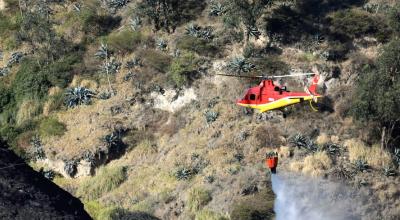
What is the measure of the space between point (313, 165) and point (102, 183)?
1345cm

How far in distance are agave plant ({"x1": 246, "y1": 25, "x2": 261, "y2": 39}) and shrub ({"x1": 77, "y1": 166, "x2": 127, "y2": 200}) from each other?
13754 millimetres

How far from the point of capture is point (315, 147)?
45469mm

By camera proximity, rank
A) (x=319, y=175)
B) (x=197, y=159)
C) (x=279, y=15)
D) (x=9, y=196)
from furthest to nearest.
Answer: (x=279, y=15), (x=197, y=159), (x=319, y=175), (x=9, y=196)

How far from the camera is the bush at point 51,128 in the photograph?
168 feet

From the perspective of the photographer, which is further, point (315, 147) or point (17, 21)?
point (17, 21)

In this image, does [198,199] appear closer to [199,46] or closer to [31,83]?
[199,46]

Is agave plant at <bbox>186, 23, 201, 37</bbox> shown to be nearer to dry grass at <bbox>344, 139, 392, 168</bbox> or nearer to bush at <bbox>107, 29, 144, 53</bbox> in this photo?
bush at <bbox>107, 29, 144, 53</bbox>

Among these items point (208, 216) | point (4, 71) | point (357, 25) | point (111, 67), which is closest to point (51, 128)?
point (111, 67)

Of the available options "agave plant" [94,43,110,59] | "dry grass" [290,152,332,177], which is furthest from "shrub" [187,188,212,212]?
"agave plant" [94,43,110,59]

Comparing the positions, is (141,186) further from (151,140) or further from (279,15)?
(279,15)

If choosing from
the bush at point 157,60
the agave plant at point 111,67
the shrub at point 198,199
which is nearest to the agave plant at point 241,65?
the bush at point 157,60

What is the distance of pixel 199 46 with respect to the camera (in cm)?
5444

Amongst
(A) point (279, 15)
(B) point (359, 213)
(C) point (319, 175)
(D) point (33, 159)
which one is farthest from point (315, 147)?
(D) point (33, 159)

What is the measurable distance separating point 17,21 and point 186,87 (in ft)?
62.9
